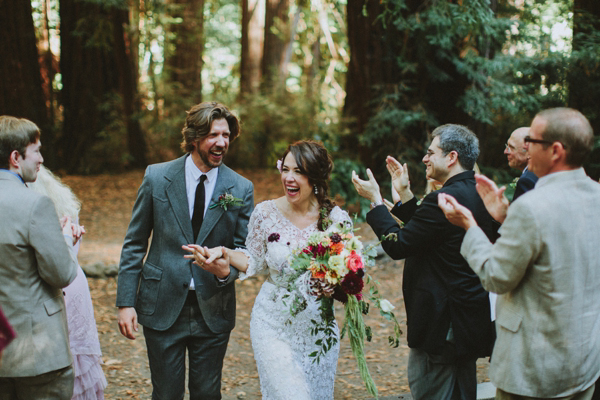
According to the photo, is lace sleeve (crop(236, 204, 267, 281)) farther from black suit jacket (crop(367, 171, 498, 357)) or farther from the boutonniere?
black suit jacket (crop(367, 171, 498, 357))

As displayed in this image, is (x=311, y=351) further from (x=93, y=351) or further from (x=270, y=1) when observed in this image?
(x=270, y=1)

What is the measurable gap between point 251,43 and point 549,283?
17.2 m

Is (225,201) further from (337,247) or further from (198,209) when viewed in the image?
(337,247)

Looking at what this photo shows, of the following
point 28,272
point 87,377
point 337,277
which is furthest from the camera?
point 87,377

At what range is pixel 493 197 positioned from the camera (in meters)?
2.90

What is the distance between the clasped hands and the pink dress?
106cm

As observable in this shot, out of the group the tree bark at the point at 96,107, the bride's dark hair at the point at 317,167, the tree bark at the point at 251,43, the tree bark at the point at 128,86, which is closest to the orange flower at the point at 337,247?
the bride's dark hair at the point at 317,167

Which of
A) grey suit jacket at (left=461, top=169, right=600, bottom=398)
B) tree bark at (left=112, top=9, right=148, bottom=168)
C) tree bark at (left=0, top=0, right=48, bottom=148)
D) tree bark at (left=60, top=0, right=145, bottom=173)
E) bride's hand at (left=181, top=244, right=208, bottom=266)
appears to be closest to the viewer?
grey suit jacket at (left=461, top=169, right=600, bottom=398)

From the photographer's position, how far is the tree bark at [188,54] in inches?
639

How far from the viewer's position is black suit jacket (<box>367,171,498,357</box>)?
11.2 ft

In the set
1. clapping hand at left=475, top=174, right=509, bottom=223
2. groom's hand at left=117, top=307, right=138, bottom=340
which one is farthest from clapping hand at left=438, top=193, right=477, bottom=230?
groom's hand at left=117, top=307, right=138, bottom=340

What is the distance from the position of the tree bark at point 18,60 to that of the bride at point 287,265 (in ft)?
23.8

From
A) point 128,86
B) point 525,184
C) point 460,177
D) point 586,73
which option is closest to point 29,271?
point 460,177

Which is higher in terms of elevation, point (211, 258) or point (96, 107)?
point (211, 258)
